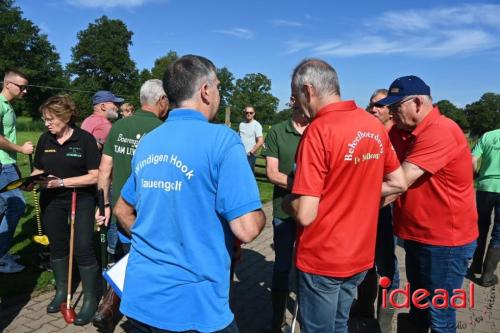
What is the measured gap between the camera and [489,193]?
4.94 metres

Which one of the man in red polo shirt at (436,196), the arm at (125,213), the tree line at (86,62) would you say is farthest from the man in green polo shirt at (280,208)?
the tree line at (86,62)

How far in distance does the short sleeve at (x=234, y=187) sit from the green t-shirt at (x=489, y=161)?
4406 mm

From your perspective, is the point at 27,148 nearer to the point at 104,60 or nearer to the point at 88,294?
the point at 88,294

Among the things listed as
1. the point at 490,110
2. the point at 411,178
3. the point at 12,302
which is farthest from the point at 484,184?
the point at 490,110

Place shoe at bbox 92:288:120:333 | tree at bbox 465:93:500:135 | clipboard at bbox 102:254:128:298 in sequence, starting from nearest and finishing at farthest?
clipboard at bbox 102:254:128:298 → shoe at bbox 92:288:120:333 → tree at bbox 465:93:500:135

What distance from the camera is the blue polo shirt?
161 cm

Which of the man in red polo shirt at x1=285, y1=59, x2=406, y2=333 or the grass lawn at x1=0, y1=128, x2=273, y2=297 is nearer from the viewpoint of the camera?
the man in red polo shirt at x1=285, y1=59, x2=406, y2=333

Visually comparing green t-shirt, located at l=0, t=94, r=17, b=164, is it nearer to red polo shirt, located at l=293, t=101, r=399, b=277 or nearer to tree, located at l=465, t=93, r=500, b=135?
red polo shirt, located at l=293, t=101, r=399, b=277

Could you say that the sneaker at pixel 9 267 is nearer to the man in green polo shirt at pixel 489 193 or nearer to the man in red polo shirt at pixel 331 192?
the man in red polo shirt at pixel 331 192

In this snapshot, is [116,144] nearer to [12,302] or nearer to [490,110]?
[12,302]

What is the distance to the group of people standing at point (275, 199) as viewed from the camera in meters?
1.64

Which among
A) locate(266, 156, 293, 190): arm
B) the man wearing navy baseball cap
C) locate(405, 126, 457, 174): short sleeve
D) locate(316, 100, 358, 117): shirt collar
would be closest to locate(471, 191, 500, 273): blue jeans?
locate(405, 126, 457, 174): short sleeve

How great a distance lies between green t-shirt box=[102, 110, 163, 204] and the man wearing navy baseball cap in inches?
77.4

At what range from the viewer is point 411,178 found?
100 inches
